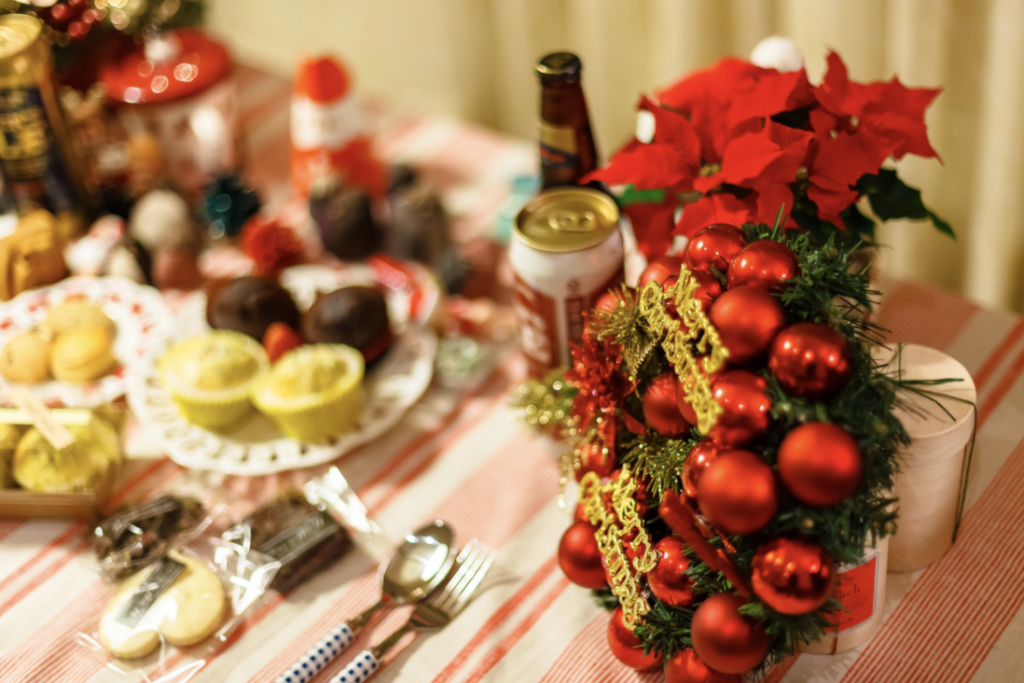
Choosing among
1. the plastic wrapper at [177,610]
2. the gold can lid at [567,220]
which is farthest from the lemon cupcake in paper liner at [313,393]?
the gold can lid at [567,220]

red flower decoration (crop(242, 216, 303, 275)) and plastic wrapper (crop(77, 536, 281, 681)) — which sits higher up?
red flower decoration (crop(242, 216, 303, 275))

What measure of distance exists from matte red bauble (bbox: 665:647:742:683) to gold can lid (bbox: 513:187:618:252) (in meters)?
0.34

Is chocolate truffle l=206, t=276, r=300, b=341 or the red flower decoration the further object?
the red flower decoration

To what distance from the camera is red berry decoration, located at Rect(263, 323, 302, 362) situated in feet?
3.10

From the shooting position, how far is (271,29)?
2088 millimetres

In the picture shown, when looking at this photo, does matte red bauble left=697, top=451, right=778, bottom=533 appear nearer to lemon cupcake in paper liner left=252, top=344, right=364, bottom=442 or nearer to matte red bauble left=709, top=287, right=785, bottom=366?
matte red bauble left=709, top=287, right=785, bottom=366

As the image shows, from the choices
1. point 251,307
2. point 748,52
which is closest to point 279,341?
point 251,307

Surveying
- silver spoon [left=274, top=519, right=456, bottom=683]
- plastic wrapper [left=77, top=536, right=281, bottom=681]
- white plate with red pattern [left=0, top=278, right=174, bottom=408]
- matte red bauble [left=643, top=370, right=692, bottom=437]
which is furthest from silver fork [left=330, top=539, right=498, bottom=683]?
white plate with red pattern [left=0, top=278, right=174, bottom=408]

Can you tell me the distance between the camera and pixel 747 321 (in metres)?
0.56

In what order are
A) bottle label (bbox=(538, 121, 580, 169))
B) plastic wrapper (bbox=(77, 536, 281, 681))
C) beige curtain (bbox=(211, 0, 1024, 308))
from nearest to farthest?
plastic wrapper (bbox=(77, 536, 281, 681)) < bottle label (bbox=(538, 121, 580, 169)) < beige curtain (bbox=(211, 0, 1024, 308))

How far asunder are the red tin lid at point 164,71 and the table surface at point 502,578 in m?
0.55

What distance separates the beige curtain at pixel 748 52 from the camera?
3.55 feet

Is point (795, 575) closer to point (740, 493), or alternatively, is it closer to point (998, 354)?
point (740, 493)

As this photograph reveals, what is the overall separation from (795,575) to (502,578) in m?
0.32
